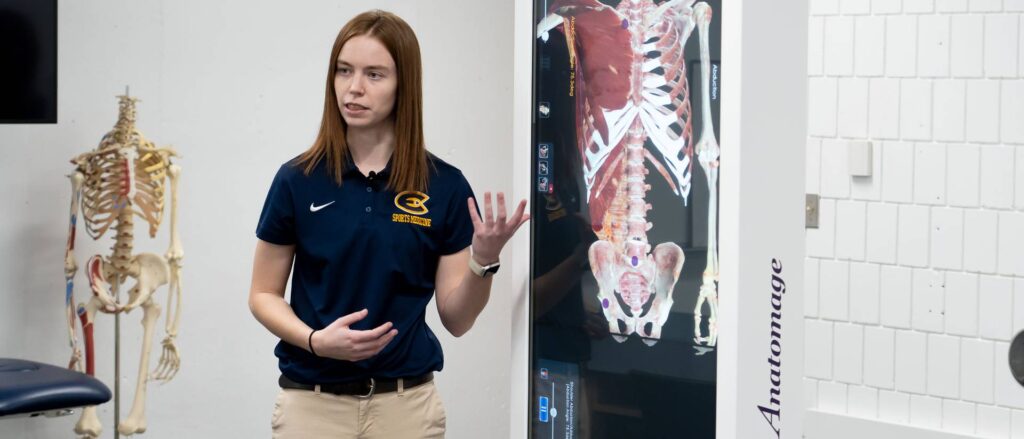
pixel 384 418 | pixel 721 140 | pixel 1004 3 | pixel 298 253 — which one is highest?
pixel 1004 3

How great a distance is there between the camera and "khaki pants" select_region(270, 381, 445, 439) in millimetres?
2137

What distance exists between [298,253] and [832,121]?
116 inches

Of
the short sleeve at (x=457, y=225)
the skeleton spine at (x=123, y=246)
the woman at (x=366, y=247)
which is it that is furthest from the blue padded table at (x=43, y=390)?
the short sleeve at (x=457, y=225)

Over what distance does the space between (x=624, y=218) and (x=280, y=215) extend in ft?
2.10

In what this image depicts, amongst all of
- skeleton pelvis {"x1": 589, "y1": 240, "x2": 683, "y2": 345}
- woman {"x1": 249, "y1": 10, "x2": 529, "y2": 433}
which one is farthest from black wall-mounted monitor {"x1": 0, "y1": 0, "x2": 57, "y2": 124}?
skeleton pelvis {"x1": 589, "y1": 240, "x2": 683, "y2": 345}

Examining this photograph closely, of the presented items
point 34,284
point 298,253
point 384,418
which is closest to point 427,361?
point 384,418

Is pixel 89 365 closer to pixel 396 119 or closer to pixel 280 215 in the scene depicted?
pixel 280 215

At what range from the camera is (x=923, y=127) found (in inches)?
171

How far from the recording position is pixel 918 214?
4371mm

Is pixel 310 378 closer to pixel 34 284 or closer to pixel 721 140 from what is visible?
pixel 721 140

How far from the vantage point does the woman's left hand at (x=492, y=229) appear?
2068 mm

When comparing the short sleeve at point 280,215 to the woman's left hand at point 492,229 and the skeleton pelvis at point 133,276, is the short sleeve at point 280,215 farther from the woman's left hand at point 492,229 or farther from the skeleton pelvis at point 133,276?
the skeleton pelvis at point 133,276

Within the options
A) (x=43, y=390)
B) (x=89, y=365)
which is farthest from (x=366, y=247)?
(x=89, y=365)

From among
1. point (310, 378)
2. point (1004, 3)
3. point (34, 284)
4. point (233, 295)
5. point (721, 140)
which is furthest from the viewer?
point (1004, 3)
